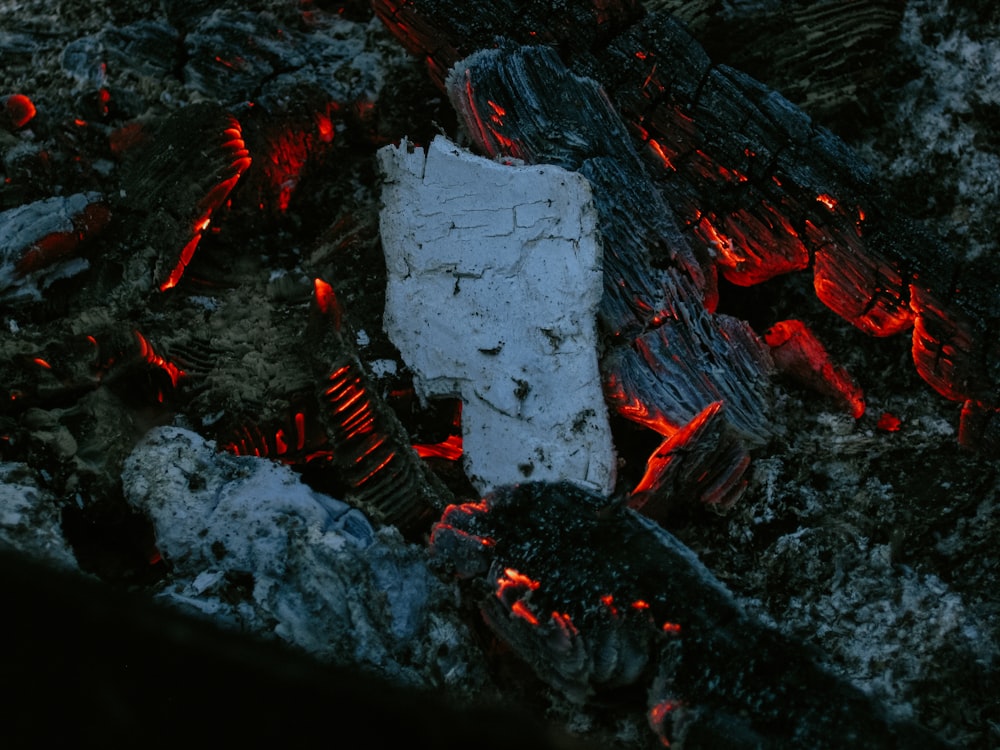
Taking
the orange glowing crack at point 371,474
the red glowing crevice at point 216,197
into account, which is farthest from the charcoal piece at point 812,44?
the orange glowing crack at point 371,474

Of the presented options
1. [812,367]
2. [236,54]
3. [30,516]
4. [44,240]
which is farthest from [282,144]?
Result: [812,367]

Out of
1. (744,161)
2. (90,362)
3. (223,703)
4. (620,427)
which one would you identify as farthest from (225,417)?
(223,703)

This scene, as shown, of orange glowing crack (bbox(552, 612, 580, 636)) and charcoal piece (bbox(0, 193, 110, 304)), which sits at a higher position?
charcoal piece (bbox(0, 193, 110, 304))

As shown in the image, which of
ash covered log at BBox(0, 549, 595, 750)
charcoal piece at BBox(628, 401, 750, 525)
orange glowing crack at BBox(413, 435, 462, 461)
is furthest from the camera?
orange glowing crack at BBox(413, 435, 462, 461)

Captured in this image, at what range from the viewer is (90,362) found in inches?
96.0

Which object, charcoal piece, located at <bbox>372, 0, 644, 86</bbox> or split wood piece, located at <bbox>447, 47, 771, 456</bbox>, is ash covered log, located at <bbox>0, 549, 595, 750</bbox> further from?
charcoal piece, located at <bbox>372, 0, 644, 86</bbox>

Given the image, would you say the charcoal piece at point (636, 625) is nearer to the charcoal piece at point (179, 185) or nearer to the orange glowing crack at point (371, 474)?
the orange glowing crack at point (371, 474)

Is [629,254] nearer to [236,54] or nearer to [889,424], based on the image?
[889,424]

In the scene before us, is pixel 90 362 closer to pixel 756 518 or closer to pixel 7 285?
pixel 7 285

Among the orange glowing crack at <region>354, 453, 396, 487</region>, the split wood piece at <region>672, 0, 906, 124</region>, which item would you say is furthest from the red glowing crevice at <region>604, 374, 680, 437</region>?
the split wood piece at <region>672, 0, 906, 124</region>

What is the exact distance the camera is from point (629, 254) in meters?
2.63

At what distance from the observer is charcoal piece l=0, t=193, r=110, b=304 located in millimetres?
2627

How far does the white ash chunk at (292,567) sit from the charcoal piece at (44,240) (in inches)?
26.6

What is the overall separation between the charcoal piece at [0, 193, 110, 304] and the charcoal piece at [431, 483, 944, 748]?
4.69ft
